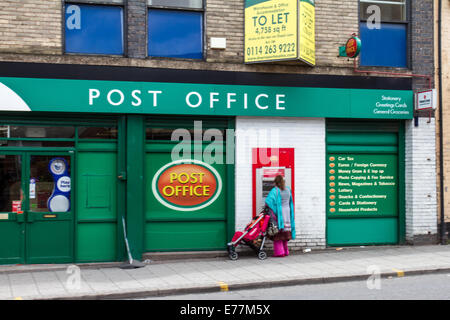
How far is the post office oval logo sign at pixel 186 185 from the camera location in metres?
11.4

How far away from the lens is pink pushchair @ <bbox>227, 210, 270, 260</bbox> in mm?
10859

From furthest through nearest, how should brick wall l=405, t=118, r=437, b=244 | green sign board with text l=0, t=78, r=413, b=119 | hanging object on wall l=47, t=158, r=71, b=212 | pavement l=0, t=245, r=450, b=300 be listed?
brick wall l=405, t=118, r=437, b=244 < hanging object on wall l=47, t=158, r=71, b=212 < green sign board with text l=0, t=78, r=413, b=119 < pavement l=0, t=245, r=450, b=300

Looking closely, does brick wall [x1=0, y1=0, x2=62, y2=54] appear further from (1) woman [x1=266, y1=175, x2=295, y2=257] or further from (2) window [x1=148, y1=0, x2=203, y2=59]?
(1) woman [x1=266, y1=175, x2=295, y2=257]

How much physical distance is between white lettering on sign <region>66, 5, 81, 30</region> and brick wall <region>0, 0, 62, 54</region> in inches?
8.0

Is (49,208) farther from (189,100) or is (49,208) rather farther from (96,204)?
(189,100)

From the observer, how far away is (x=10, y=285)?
878 cm

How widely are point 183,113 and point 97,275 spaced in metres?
3.64

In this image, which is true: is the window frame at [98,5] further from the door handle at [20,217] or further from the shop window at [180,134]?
the door handle at [20,217]

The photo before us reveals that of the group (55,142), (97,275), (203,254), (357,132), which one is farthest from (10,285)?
(357,132)

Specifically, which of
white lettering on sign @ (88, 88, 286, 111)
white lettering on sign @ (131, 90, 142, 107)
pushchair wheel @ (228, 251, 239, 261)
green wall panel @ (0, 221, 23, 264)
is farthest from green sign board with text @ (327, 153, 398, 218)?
green wall panel @ (0, 221, 23, 264)

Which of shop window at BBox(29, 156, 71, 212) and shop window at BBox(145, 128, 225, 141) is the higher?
shop window at BBox(145, 128, 225, 141)

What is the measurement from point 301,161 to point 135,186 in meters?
3.63

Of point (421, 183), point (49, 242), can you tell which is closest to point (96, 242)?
point (49, 242)

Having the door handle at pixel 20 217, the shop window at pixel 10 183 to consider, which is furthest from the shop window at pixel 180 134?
the door handle at pixel 20 217
